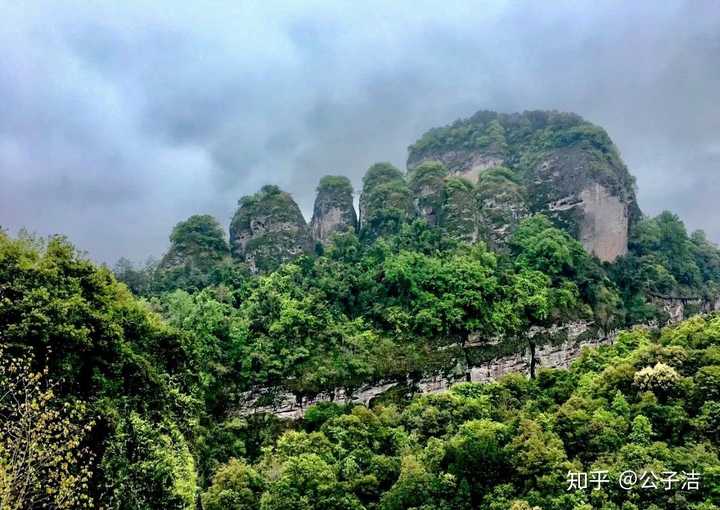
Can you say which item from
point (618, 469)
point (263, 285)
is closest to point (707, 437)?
point (618, 469)

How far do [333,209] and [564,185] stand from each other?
1789 centimetres

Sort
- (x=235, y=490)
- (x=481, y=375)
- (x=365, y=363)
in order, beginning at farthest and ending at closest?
1. (x=481, y=375)
2. (x=365, y=363)
3. (x=235, y=490)

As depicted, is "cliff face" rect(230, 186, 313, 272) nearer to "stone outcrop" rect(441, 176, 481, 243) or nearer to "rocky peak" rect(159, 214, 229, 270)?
"rocky peak" rect(159, 214, 229, 270)

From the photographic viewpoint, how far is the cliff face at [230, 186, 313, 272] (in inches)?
1649

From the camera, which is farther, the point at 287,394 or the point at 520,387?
the point at 287,394

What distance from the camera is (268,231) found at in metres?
42.8

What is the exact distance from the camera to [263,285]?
32188 millimetres

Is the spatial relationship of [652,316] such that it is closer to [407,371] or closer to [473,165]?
[407,371]

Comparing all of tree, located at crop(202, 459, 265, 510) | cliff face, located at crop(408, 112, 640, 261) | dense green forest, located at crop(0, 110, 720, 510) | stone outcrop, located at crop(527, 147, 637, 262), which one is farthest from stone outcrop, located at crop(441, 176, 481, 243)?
tree, located at crop(202, 459, 265, 510)

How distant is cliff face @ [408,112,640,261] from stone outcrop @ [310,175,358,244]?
33.9 ft

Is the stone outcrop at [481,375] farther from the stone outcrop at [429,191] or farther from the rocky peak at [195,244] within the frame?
the rocky peak at [195,244]

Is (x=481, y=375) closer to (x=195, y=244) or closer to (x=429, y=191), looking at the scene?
(x=429, y=191)

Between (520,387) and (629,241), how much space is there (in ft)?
86.4

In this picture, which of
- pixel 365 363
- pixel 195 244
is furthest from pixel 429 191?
pixel 365 363
